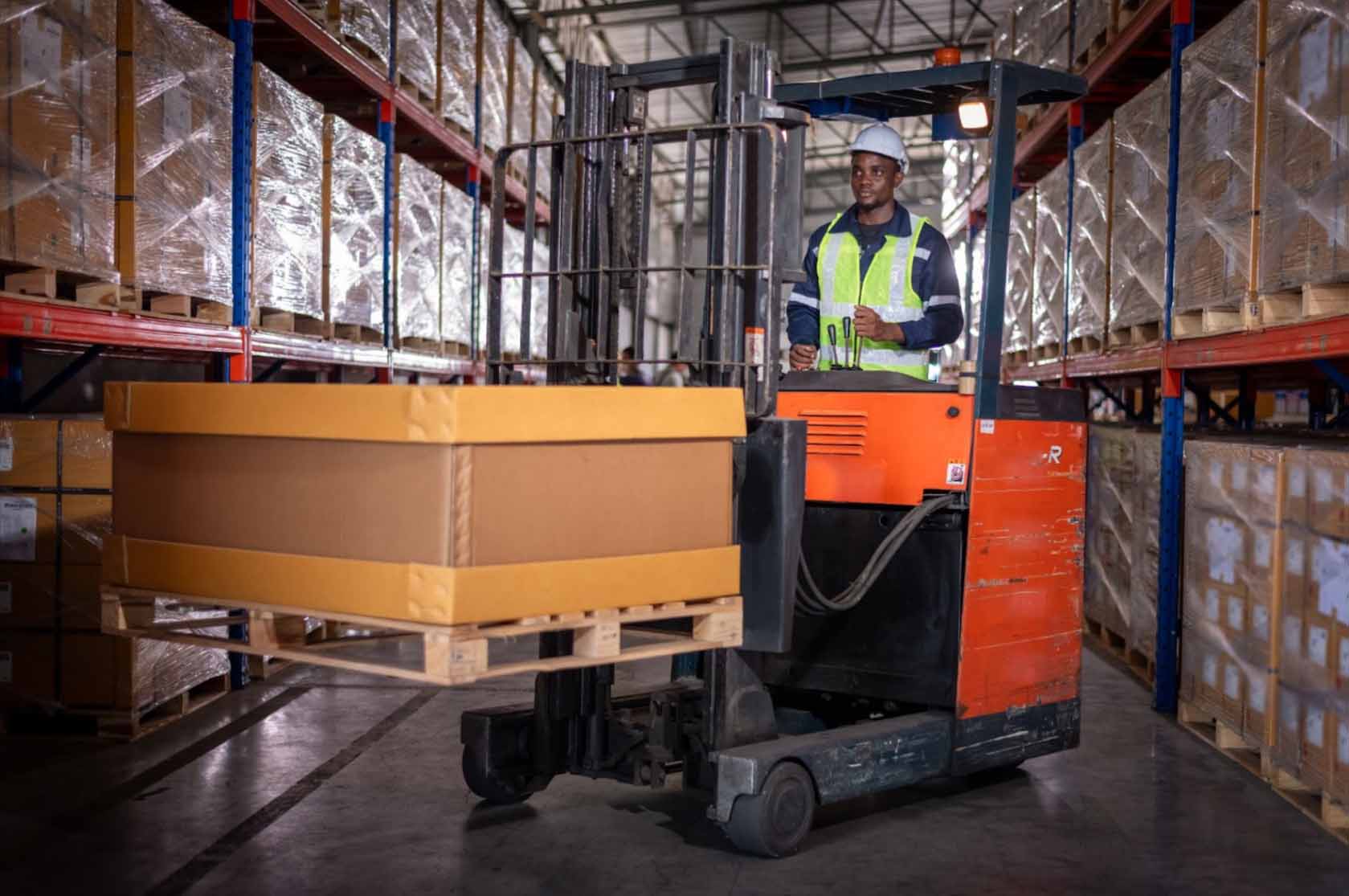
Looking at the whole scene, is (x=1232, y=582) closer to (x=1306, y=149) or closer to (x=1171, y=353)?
(x=1171, y=353)

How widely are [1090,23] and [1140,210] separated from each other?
174 centimetres

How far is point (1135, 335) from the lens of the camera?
6.73 meters

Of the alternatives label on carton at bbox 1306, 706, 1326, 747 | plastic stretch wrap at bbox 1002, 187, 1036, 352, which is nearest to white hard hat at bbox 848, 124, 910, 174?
label on carton at bbox 1306, 706, 1326, 747

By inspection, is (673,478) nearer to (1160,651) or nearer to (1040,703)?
(1040,703)

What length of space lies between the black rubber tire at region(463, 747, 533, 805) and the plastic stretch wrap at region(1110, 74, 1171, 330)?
383 centimetres

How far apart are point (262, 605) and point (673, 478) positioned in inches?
41.3

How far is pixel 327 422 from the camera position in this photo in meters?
3.04

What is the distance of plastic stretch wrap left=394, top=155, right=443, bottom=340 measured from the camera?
8812mm

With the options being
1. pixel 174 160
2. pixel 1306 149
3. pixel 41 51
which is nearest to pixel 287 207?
pixel 174 160

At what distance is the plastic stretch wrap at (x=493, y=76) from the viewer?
10.6m

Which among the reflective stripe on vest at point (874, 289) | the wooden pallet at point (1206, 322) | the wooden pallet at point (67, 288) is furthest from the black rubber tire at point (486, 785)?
the wooden pallet at point (1206, 322)

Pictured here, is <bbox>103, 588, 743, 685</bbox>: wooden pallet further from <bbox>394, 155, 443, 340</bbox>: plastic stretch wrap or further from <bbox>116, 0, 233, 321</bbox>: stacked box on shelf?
<bbox>394, 155, 443, 340</bbox>: plastic stretch wrap

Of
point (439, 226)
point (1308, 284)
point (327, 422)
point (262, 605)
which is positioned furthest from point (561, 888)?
point (439, 226)

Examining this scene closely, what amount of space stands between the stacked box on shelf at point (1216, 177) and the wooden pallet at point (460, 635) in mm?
2892
